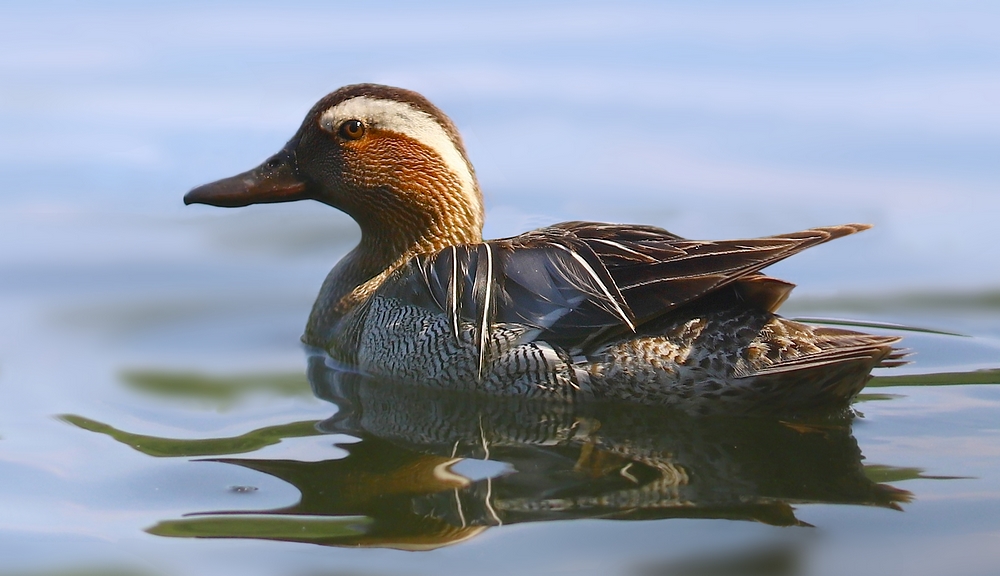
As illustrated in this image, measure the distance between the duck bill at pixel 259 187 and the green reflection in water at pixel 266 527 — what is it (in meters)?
3.04

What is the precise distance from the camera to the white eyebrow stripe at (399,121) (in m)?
8.34

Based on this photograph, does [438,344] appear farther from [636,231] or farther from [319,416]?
[636,231]

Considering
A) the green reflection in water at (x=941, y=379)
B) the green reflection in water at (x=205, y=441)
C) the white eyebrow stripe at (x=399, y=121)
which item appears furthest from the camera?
the white eyebrow stripe at (x=399, y=121)

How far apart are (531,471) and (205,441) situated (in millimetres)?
1676

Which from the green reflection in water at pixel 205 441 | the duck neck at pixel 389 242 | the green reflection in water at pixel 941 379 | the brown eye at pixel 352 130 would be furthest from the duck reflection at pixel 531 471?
the brown eye at pixel 352 130

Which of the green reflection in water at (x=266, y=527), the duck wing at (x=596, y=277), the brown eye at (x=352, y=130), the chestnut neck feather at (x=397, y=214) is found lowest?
the green reflection in water at (x=266, y=527)

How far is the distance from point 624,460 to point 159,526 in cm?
205

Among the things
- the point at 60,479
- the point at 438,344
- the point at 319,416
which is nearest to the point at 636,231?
the point at 438,344

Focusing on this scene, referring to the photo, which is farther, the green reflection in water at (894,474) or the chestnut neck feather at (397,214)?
the chestnut neck feather at (397,214)

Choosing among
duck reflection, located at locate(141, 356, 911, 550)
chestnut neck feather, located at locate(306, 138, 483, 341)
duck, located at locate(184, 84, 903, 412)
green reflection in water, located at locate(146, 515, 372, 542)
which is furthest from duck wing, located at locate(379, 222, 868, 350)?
green reflection in water, located at locate(146, 515, 372, 542)

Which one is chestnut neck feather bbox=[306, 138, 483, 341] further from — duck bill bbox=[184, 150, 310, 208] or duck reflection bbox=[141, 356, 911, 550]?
duck reflection bbox=[141, 356, 911, 550]

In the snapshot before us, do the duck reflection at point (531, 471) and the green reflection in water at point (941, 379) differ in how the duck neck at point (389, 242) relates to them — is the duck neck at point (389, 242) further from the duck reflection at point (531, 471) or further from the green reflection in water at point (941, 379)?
the green reflection in water at point (941, 379)

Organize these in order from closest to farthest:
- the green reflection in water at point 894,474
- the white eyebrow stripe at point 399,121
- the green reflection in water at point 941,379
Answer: the green reflection in water at point 894,474
the green reflection in water at point 941,379
the white eyebrow stripe at point 399,121

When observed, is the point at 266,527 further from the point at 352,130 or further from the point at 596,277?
the point at 352,130
